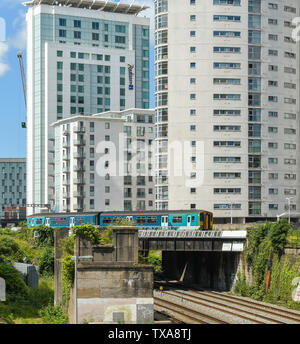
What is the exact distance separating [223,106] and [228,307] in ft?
197

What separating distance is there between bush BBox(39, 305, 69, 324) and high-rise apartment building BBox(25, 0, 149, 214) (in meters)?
100

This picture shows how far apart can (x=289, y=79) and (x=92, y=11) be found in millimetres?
72945

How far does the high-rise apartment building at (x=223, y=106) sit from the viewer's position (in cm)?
10856

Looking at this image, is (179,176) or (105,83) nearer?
(179,176)

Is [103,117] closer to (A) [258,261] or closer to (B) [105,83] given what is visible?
(B) [105,83]

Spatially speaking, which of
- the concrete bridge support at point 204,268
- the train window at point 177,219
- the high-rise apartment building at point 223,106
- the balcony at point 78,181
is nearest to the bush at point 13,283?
the concrete bridge support at point 204,268

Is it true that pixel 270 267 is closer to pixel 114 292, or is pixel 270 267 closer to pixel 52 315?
pixel 52 315

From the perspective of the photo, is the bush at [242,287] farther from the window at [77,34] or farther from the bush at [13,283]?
the window at [77,34]

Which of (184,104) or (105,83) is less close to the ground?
(105,83)

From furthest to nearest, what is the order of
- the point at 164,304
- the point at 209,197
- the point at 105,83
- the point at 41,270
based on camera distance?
1. the point at 105,83
2. the point at 209,197
3. the point at 41,270
4. the point at 164,304

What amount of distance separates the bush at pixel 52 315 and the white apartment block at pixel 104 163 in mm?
86376

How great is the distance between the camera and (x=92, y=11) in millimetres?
167125
